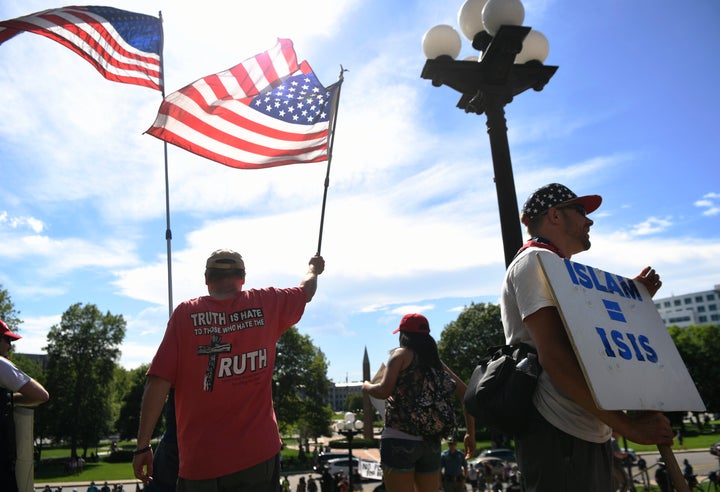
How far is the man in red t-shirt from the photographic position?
2.58 metres

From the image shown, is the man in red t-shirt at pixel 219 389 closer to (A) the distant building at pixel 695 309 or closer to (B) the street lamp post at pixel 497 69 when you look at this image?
(B) the street lamp post at pixel 497 69

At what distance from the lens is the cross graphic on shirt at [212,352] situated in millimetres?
2695

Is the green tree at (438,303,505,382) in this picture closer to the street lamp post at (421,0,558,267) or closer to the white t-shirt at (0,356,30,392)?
the street lamp post at (421,0,558,267)

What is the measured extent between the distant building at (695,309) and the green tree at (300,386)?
91.3 meters

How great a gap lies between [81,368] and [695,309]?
126329 mm

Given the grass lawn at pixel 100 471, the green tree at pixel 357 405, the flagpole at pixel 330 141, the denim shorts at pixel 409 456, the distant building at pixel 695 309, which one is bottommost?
the grass lawn at pixel 100 471

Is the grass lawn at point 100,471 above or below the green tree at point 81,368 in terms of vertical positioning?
below

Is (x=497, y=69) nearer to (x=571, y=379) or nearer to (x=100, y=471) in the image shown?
(x=571, y=379)

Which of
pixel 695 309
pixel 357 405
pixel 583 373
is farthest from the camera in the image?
pixel 695 309

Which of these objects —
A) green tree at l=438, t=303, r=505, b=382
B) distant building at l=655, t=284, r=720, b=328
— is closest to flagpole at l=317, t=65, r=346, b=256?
green tree at l=438, t=303, r=505, b=382

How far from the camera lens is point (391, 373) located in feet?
12.4

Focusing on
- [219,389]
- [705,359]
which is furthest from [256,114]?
[705,359]

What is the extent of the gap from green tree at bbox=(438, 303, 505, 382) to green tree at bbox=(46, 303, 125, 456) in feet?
113

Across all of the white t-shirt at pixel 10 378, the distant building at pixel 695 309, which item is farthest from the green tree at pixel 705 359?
the distant building at pixel 695 309
